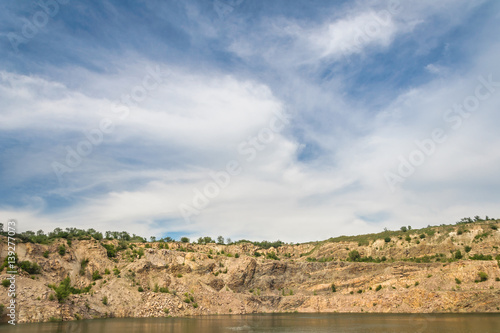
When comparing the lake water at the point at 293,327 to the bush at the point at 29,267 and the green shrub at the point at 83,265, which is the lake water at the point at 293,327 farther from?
the green shrub at the point at 83,265

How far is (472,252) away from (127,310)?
74.3 meters

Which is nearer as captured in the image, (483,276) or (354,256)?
(483,276)

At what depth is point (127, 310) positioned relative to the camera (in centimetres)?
6019

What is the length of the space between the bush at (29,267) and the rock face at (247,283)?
4.07 ft

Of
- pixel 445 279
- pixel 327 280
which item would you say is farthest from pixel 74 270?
pixel 445 279

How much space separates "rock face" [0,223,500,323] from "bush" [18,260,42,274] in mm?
1240

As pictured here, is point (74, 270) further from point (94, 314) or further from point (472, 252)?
Answer: point (472, 252)

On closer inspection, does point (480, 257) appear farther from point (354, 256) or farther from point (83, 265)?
point (83, 265)

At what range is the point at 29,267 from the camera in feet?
187

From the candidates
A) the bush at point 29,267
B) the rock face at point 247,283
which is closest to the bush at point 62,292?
the rock face at point 247,283

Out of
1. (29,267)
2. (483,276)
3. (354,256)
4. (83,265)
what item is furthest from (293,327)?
(354,256)

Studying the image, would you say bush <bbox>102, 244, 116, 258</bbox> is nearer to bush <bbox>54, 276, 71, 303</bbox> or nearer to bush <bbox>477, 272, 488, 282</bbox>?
bush <bbox>54, 276, 71, 303</bbox>

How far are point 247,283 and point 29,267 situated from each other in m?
42.9

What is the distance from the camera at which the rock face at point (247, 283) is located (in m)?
55.9
